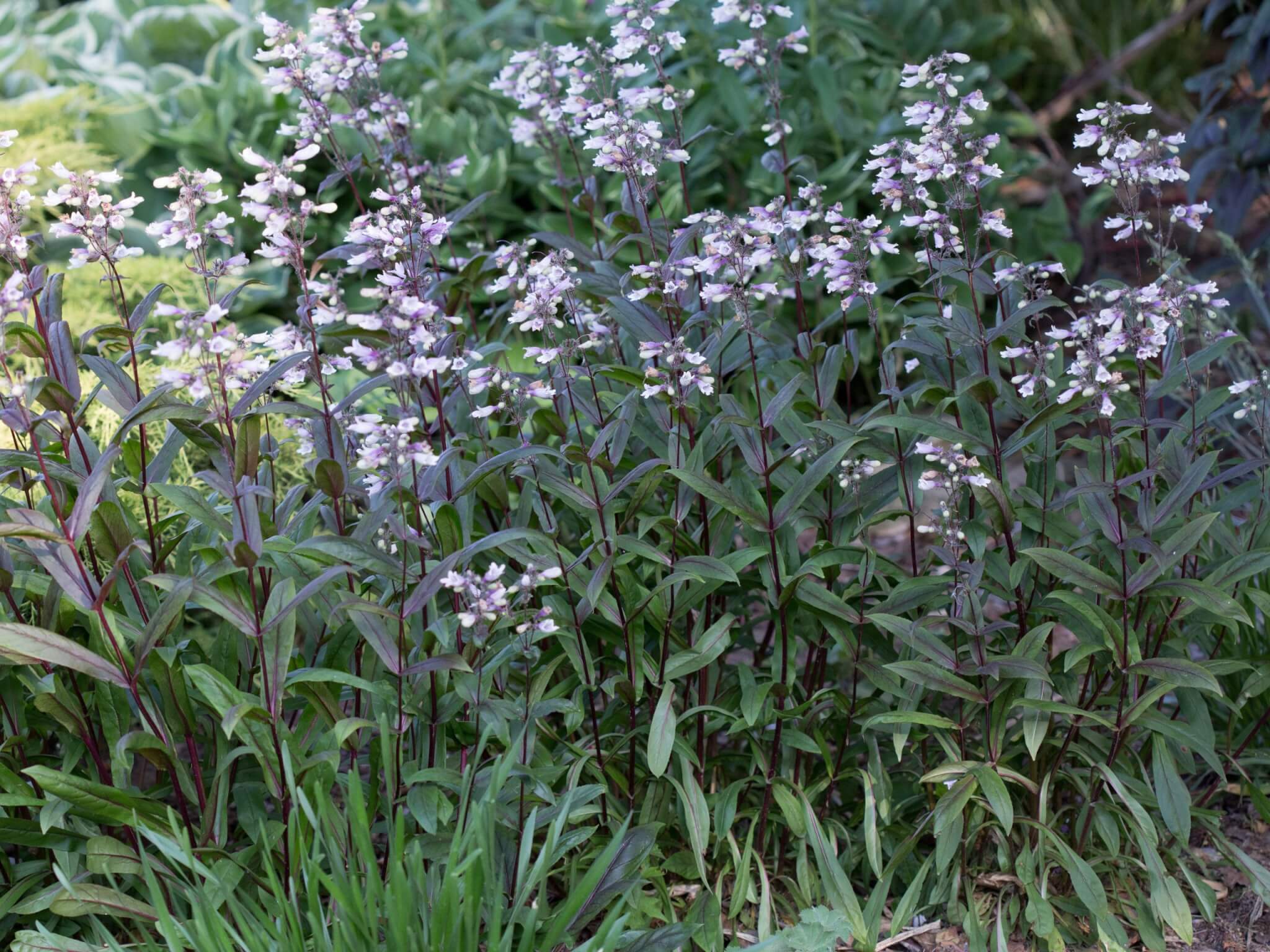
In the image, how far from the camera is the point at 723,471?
2453 millimetres

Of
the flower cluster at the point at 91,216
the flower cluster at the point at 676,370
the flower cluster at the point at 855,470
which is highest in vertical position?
the flower cluster at the point at 91,216

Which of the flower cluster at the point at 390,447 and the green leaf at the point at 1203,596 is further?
the green leaf at the point at 1203,596

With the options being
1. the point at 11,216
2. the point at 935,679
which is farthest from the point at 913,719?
the point at 11,216

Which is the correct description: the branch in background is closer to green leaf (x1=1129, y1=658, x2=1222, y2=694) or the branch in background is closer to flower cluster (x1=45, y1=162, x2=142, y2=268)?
green leaf (x1=1129, y1=658, x2=1222, y2=694)

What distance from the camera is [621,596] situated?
86.0 inches

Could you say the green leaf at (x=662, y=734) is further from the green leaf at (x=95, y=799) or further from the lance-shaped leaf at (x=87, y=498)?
the lance-shaped leaf at (x=87, y=498)

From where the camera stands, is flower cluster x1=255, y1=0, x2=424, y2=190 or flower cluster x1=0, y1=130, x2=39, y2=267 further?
flower cluster x1=255, y1=0, x2=424, y2=190

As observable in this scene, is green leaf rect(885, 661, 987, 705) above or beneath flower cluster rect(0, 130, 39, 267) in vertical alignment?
beneath

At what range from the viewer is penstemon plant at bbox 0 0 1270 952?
1.91 meters

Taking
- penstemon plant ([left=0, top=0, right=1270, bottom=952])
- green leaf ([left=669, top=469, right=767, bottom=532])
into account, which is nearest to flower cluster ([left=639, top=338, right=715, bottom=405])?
penstemon plant ([left=0, top=0, right=1270, bottom=952])

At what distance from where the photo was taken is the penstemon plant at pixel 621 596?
6.26ft

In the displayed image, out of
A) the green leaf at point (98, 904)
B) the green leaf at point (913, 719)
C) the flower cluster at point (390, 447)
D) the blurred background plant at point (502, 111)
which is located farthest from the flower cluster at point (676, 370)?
the blurred background plant at point (502, 111)

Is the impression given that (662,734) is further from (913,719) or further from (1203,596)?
(1203,596)

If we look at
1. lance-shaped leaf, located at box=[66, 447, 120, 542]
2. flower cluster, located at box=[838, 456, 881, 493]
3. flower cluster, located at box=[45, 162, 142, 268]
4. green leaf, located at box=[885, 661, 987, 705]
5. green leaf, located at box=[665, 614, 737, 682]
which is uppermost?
flower cluster, located at box=[45, 162, 142, 268]
